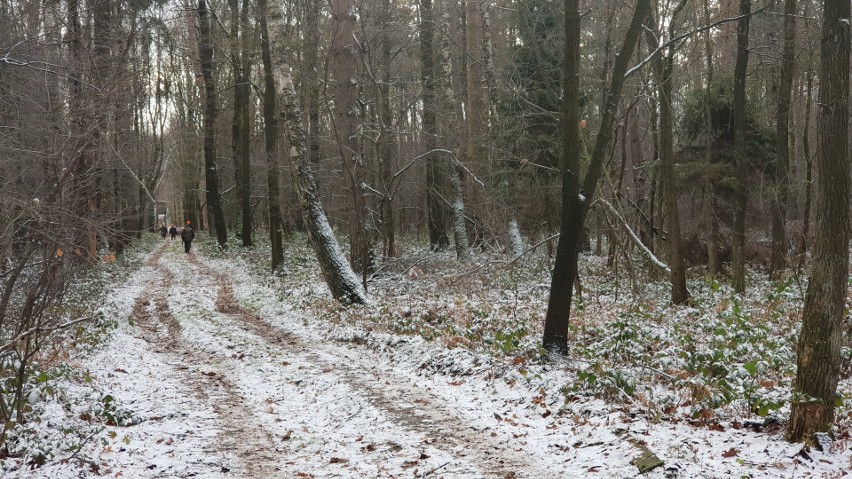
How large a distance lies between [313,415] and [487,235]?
12283mm

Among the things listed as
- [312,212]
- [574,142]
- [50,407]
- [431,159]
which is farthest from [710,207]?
[50,407]

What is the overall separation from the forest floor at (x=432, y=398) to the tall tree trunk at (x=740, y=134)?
160 cm

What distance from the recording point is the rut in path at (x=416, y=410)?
224 inches

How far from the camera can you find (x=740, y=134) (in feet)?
49.1

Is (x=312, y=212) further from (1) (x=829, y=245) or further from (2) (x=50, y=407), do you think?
(1) (x=829, y=245)

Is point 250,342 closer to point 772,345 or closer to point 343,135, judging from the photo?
point 343,135

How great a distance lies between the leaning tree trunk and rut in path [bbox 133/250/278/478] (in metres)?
4.88

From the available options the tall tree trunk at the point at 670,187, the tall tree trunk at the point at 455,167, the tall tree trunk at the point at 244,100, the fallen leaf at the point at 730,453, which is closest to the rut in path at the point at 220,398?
the fallen leaf at the point at 730,453

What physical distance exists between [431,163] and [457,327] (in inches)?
490

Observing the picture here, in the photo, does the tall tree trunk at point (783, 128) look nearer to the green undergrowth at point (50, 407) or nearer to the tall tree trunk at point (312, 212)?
the tall tree trunk at point (312, 212)

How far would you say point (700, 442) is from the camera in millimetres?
5480

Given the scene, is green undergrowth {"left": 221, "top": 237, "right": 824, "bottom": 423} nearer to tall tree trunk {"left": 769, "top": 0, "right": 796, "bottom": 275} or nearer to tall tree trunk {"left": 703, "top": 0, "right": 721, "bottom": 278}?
tall tree trunk {"left": 703, "top": 0, "right": 721, "bottom": 278}

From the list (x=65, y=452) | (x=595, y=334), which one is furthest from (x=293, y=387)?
(x=595, y=334)

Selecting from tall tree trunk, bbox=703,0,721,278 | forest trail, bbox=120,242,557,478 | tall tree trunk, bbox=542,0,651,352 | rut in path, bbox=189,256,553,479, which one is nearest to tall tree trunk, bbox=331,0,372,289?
forest trail, bbox=120,242,557,478
